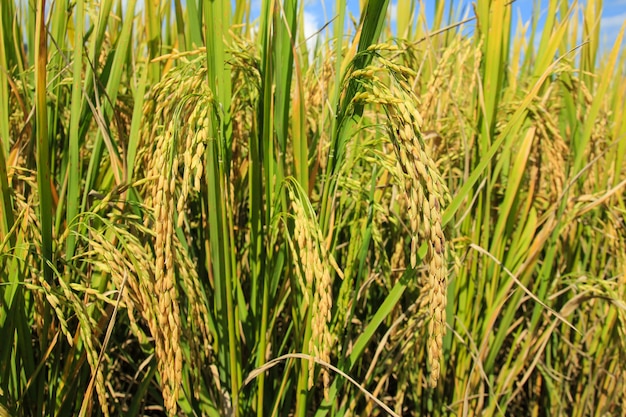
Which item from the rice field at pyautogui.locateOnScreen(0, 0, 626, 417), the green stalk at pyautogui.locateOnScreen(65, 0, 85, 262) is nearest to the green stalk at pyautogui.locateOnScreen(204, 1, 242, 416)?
the rice field at pyautogui.locateOnScreen(0, 0, 626, 417)

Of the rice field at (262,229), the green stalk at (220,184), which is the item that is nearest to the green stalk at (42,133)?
the rice field at (262,229)

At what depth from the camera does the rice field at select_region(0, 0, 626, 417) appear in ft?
3.12

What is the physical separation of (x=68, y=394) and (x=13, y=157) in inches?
23.0

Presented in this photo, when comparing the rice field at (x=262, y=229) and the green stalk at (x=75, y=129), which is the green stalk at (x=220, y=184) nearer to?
the rice field at (x=262, y=229)

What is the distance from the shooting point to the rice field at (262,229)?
0.95m

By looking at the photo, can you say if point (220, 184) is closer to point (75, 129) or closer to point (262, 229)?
point (262, 229)

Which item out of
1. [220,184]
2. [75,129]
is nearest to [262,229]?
[220,184]

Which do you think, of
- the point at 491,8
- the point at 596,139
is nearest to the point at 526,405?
the point at 596,139

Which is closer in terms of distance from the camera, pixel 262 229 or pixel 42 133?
pixel 42 133

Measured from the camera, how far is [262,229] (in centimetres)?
117

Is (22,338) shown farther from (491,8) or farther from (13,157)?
(491,8)

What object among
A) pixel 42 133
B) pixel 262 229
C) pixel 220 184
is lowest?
pixel 262 229

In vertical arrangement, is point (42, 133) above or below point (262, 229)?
above

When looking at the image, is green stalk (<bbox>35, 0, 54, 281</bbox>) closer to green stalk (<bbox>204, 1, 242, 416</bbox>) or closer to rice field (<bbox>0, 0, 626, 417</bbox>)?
rice field (<bbox>0, 0, 626, 417</bbox>)
